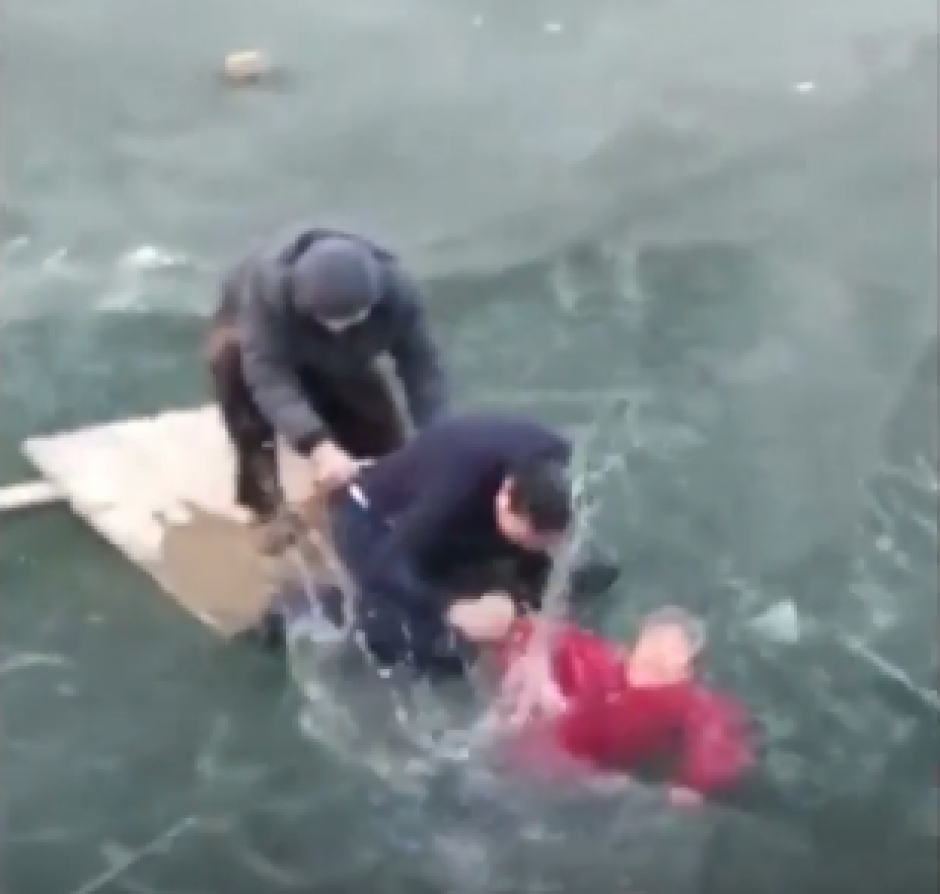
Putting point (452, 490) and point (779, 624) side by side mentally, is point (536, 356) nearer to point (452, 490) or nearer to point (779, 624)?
point (779, 624)

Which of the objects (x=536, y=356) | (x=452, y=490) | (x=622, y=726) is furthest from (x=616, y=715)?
(x=536, y=356)

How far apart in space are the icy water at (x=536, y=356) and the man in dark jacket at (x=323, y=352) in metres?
0.38

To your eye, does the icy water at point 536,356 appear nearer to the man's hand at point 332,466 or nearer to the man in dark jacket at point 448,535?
the man in dark jacket at point 448,535

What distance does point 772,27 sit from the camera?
4.86 meters

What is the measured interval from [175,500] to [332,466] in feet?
1.58

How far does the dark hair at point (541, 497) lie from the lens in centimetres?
246

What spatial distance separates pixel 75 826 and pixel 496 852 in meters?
0.61

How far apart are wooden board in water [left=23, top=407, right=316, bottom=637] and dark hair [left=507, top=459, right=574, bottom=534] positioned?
0.57 m

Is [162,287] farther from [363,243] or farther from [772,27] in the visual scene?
[772,27]

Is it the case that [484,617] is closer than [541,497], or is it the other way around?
[541,497]

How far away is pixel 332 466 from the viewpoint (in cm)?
279

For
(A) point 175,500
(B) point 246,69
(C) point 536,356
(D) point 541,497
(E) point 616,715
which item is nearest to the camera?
(D) point 541,497

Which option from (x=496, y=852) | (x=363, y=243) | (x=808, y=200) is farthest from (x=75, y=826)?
(x=808, y=200)

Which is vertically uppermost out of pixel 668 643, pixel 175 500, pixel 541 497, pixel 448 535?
pixel 541 497
